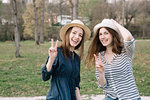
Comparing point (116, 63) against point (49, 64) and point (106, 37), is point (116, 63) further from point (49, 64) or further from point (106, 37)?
point (49, 64)

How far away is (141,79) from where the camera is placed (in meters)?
6.34

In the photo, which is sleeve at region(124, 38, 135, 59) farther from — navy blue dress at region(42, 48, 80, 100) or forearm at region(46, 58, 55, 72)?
forearm at region(46, 58, 55, 72)

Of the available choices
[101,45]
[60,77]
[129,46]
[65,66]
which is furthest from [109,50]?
[60,77]

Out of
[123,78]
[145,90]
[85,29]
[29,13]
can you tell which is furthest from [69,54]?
[29,13]

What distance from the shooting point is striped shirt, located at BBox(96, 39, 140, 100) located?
2.38 m

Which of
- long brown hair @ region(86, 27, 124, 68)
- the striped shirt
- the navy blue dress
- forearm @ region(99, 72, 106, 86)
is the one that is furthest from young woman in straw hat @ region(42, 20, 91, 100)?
the striped shirt

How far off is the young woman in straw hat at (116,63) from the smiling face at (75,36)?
29 centimetres

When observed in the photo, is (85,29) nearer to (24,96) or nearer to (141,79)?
Result: (24,96)

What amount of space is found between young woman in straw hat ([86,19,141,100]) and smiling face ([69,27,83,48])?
294mm

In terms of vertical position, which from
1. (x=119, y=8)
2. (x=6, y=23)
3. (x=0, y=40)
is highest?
(x=119, y=8)

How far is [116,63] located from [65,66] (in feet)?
2.40

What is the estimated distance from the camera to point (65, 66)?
2422 mm

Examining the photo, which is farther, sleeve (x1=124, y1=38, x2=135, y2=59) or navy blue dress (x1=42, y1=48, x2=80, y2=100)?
sleeve (x1=124, y1=38, x2=135, y2=59)

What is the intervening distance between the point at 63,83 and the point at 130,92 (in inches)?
36.5
